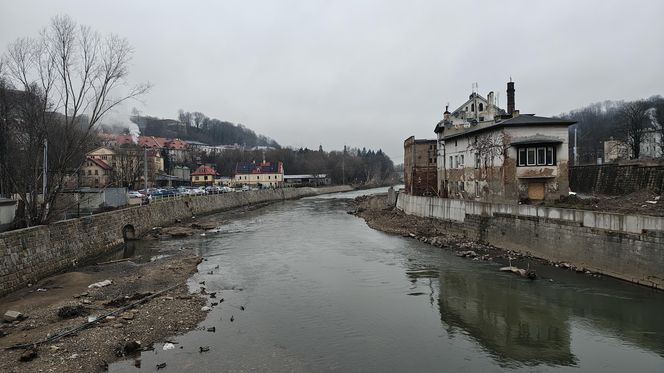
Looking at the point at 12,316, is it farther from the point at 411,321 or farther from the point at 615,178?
the point at 615,178

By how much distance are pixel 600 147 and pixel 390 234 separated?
57.1m

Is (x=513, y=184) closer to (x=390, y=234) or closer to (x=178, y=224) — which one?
(x=390, y=234)

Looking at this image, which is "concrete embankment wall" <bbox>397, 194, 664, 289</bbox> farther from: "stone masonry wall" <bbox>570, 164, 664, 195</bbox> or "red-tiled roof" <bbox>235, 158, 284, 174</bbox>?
"red-tiled roof" <bbox>235, 158, 284, 174</bbox>

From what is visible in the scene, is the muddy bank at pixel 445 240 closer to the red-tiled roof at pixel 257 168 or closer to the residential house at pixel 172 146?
the red-tiled roof at pixel 257 168

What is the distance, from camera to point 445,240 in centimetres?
3203

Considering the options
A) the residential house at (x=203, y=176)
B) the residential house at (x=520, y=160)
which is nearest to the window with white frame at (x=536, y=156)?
the residential house at (x=520, y=160)

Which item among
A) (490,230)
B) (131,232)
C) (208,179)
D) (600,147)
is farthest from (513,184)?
(208,179)

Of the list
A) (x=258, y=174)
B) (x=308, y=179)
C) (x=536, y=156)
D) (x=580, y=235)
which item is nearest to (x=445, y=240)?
(x=536, y=156)

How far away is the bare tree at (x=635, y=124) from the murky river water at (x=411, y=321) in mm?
40501

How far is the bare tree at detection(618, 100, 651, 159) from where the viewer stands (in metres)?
52.6

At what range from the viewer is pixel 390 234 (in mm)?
37531

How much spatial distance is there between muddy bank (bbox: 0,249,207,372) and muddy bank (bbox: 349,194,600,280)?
1692 cm

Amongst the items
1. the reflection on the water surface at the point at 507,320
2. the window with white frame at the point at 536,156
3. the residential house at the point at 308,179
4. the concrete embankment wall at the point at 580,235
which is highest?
the window with white frame at the point at 536,156

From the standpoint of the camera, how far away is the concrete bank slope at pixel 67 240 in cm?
1859
